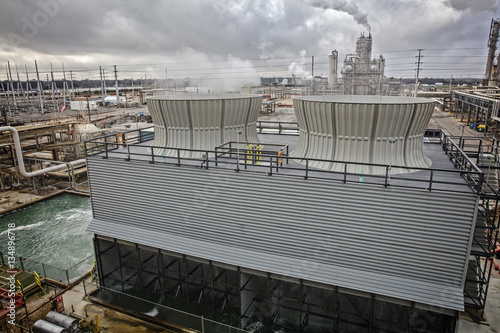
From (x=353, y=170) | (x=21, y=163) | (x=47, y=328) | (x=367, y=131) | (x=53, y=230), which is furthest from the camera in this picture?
(x=21, y=163)

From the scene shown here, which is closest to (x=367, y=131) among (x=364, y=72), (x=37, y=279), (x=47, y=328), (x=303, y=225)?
(x=303, y=225)

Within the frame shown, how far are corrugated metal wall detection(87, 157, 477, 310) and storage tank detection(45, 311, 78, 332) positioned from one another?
3992 mm

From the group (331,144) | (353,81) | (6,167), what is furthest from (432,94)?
(6,167)

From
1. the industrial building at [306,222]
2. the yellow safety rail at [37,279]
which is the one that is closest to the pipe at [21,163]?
the yellow safety rail at [37,279]

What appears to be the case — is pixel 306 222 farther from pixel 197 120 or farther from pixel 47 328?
pixel 47 328

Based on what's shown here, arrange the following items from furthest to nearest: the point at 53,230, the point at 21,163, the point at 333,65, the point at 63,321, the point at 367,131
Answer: the point at 333,65, the point at 21,163, the point at 53,230, the point at 367,131, the point at 63,321

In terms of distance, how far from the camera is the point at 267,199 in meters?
13.5

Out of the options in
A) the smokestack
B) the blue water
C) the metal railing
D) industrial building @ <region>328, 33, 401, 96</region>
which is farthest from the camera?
the smokestack

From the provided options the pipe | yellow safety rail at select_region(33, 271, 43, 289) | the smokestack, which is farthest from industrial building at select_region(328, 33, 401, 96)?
yellow safety rail at select_region(33, 271, 43, 289)

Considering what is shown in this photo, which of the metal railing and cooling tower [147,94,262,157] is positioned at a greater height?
cooling tower [147,94,262,157]

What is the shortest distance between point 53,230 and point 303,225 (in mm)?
22004

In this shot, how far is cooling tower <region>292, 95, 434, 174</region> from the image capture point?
1368 centimetres

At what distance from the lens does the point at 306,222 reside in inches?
512

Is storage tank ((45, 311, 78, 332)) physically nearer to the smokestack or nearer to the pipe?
the pipe
